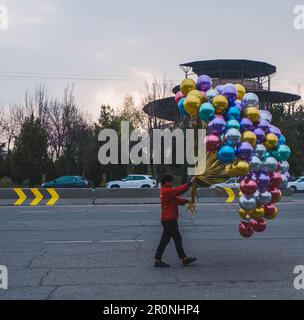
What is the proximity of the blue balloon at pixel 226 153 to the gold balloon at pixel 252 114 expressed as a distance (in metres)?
A: 0.68

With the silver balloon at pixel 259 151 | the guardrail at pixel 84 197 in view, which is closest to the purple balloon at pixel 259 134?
the silver balloon at pixel 259 151

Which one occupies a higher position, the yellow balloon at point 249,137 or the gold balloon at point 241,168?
the yellow balloon at point 249,137

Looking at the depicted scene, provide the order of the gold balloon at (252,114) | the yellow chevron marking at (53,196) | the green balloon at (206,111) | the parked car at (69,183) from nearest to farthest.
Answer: the green balloon at (206,111) → the gold balloon at (252,114) → the yellow chevron marking at (53,196) → the parked car at (69,183)

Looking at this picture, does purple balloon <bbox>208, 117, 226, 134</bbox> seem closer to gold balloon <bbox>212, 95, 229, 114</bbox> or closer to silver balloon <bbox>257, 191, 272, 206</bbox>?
gold balloon <bbox>212, 95, 229, 114</bbox>

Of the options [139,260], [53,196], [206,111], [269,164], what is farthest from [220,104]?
[53,196]

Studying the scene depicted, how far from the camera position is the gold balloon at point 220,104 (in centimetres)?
805

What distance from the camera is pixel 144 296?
23.5 ft

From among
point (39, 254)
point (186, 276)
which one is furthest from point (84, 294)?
point (39, 254)

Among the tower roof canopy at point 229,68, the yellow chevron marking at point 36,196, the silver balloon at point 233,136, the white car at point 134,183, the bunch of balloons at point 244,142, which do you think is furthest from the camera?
the tower roof canopy at point 229,68

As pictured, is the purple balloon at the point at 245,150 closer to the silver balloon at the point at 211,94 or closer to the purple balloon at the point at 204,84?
the silver balloon at the point at 211,94

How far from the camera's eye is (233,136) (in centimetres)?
781

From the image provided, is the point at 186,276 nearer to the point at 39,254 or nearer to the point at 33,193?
the point at 39,254

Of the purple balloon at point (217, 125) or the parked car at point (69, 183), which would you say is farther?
the parked car at point (69, 183)
